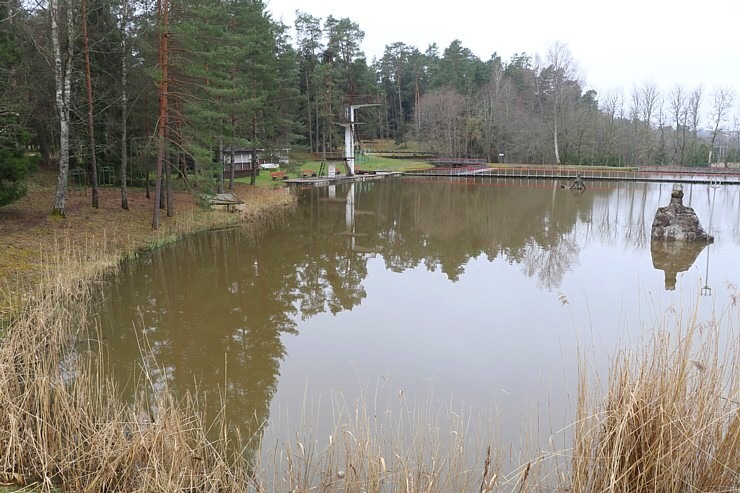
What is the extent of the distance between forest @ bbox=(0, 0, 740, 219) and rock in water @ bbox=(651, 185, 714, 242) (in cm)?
1291

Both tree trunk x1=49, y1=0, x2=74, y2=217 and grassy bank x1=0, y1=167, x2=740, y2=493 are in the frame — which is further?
tree trunk x1=49, y1=0, x2=74, y2=217

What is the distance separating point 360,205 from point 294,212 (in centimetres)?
409

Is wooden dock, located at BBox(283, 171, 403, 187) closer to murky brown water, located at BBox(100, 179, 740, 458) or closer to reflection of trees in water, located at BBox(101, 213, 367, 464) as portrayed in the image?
murky brown water, located at BBox(100, 179, 740, 458)

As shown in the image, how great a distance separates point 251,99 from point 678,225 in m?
14.8

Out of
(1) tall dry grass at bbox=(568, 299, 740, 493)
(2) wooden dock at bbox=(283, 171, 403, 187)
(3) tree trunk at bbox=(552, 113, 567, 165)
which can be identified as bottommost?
(1) tall dry grass at bbox=(568, 299, 740, 493)

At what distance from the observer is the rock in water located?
15.9 meters

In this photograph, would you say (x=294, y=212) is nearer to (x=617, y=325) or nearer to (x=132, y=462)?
(x=617, y=325)

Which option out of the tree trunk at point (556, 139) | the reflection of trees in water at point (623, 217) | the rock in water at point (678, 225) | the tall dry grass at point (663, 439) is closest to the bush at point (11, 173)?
the tall dry grass at point (663, 439)

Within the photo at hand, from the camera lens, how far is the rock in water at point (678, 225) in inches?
626

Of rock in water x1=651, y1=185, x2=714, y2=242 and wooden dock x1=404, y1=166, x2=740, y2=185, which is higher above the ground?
wooden dock x1=404, y1=166, x2=740, y2=185

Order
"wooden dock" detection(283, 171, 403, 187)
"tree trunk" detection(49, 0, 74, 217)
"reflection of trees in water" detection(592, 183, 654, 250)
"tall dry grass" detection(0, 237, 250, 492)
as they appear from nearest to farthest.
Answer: "tall dry grass" detection(0, 237, 250, 492)
"tree trunk" detection(49, 0, 74, 217)
"reflection of trees in water" detection(592, 183, 654, 250)
"wooden dock" detection(283, 171, 403, 187)

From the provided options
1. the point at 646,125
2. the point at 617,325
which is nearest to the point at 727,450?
the point at 617,325

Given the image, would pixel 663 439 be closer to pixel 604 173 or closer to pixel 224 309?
pixel 224 309

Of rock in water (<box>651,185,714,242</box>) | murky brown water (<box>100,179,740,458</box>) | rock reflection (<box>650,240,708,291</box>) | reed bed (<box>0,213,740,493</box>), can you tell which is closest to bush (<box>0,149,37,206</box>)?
murky brown water (<box>100,179,740,458</box>)
